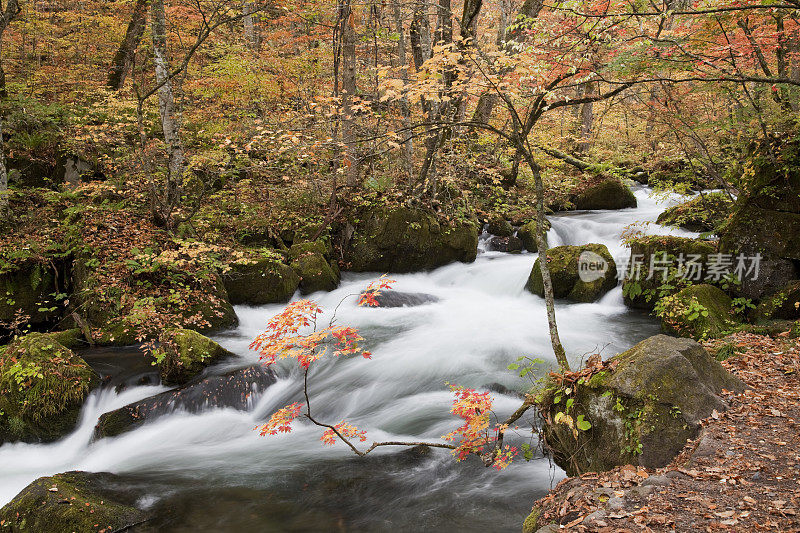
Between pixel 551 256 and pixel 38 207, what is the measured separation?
445 inches

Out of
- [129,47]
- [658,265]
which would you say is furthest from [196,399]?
[129,47]

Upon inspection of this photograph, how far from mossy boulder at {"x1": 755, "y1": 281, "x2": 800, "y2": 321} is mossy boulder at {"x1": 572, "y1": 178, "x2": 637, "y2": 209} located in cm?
917

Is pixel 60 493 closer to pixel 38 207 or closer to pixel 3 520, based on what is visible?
pixel 3 520

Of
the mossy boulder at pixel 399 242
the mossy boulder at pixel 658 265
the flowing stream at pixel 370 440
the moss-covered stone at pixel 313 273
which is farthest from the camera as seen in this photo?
the mossy boulder at pixel 399 242

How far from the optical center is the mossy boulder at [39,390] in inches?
241

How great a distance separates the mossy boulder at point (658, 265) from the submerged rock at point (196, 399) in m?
7.44

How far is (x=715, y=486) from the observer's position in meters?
3.29

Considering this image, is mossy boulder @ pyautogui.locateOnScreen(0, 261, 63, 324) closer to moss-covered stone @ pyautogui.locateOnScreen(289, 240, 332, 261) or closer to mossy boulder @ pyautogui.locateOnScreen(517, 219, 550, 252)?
moss-covered stone @ pyautogui.locateOnScreen(289, 240, 332, 261)

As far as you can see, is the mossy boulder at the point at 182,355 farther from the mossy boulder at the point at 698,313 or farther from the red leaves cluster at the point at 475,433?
the mossy boulder at the point at 698,313

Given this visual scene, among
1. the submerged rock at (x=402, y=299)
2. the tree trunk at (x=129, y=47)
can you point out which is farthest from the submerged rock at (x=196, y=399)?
the tree trunk at (x=129, y=47)

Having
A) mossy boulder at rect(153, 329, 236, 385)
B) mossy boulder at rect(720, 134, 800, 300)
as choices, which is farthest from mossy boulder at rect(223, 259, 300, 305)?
mossy boulder at rect(720, 134, 800, 300)

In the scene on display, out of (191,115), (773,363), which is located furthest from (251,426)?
(191,115)

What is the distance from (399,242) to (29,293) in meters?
7.77

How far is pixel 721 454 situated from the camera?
3.61 meters
